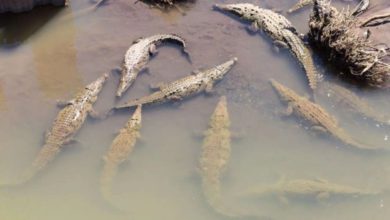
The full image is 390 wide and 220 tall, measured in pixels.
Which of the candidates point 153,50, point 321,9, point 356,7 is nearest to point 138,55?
point 153,50

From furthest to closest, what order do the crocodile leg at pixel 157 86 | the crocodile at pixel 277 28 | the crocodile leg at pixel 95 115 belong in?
the crocodile at pixel 277 28 → the crocodile leg at pixel 157 86 → the crocodile leg at pixel 95 115

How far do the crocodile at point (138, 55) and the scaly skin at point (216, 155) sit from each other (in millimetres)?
1365

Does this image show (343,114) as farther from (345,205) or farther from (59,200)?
(59,200)

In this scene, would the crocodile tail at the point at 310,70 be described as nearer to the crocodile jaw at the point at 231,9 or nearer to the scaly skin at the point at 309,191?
the crocodile jaw at the point at 231,9

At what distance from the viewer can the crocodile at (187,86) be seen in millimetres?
7520

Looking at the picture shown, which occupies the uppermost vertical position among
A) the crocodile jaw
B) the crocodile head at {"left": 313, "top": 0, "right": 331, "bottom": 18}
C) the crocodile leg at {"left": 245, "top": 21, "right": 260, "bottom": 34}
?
the crocodile head at {"left": 313, "top": 0, "right": 331, "bottom": 18}

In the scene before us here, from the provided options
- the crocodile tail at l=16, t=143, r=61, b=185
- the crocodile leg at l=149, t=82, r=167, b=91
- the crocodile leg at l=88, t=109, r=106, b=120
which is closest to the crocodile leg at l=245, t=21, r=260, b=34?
the crocodile leg at l=149, t=82, r=167, b=91

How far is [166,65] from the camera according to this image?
27.0ft

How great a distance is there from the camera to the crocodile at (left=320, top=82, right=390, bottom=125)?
7.38 meters

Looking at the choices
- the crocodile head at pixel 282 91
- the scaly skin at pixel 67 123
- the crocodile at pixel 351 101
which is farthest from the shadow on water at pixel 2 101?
the crocodile at pixel 351 101

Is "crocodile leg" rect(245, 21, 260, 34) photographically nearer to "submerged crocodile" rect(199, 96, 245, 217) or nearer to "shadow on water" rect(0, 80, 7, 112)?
"submerged crocodile" rect(199, 96, 245, 217)

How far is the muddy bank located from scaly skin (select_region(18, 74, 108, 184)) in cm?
193

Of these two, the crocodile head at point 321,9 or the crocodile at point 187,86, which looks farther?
the crocodile head at point 321,9

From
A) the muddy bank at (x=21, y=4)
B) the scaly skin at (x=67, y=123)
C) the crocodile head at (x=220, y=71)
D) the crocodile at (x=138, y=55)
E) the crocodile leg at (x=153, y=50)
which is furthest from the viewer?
the muddy bank at (x=21, y=4)
